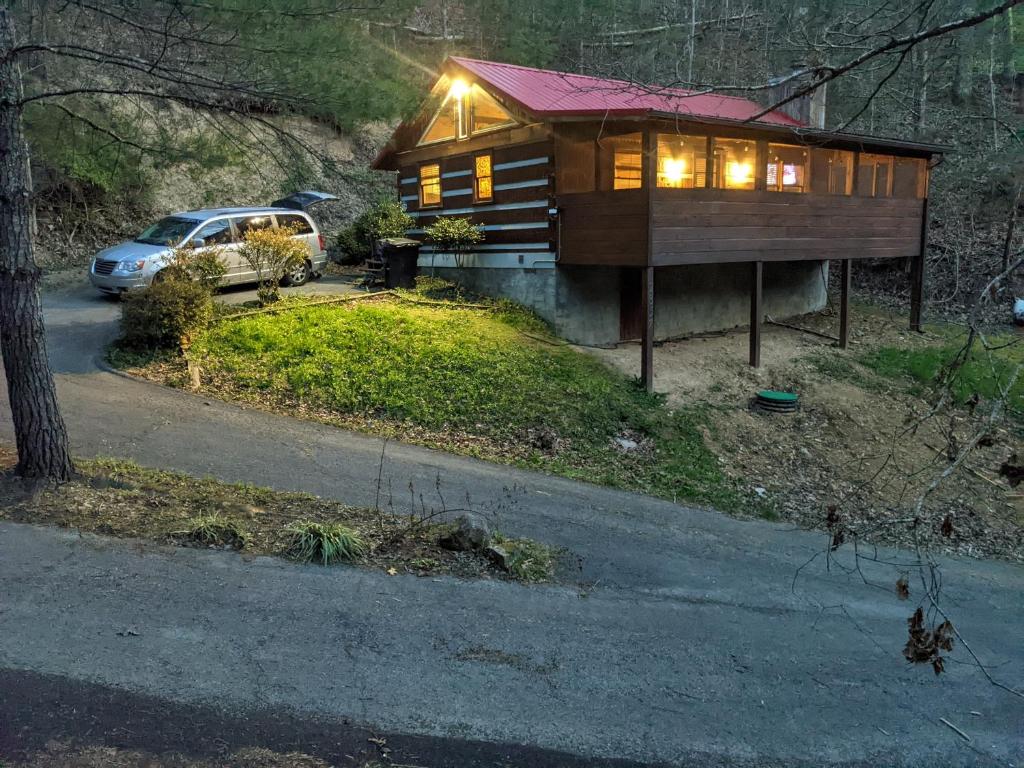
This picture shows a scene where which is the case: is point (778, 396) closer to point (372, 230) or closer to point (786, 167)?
point (786, 167)

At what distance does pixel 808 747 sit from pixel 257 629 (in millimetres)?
3373

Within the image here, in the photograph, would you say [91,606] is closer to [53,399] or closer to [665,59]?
[53,399]

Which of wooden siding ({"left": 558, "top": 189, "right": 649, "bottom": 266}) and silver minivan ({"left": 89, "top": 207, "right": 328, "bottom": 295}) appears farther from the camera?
silver minivan ({"left": 89, "top": 207, "right": 328, "bottom": 295})

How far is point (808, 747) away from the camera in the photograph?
14.0 ft

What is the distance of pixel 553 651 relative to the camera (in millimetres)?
4887

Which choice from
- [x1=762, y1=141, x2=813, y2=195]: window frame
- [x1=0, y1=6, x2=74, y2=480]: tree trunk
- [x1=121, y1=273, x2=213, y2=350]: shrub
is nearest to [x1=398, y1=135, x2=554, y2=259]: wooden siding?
[x1=762, y1=141, x2=813, y2=195]: window frame

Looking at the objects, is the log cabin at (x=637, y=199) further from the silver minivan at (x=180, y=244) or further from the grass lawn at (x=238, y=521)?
the grass lawn at (x=238, y=521)

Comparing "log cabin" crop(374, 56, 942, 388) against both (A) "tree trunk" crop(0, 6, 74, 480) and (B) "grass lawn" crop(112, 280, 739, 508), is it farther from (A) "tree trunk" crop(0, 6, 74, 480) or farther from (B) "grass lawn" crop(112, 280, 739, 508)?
(A) "tree trunk" crop(0, 6, 74, 480)

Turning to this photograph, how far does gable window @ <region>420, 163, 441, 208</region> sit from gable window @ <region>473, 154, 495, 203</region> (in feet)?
5.44

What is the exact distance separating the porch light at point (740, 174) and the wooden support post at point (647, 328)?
15.9 feet

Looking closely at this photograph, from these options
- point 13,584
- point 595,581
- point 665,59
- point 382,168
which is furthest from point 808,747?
point 665,59

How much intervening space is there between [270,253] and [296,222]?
13.8 ft

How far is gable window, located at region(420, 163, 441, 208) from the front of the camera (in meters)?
18.6

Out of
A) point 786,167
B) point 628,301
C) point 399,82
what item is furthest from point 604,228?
point 399,82
